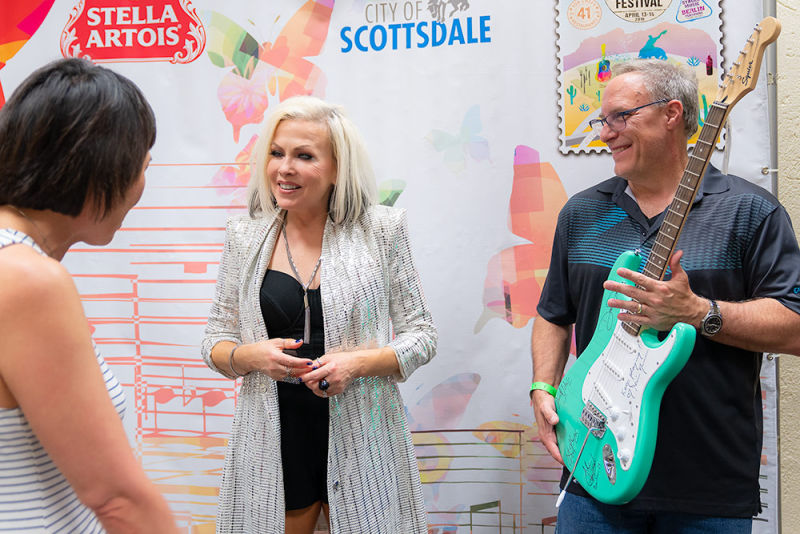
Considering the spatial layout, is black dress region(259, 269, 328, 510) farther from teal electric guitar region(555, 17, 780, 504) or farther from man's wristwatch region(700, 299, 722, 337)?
man's wristwatch region(700, 299, 722, 337)

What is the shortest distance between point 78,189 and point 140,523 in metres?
0.46

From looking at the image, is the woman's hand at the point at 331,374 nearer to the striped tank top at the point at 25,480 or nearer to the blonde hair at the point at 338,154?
the blonde hair at the point at 338,154

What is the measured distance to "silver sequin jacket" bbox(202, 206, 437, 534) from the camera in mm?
1816

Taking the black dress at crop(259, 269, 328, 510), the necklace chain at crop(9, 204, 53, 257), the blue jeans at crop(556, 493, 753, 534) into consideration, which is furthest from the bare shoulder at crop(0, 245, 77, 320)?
the blue jeans at crop(556, 493, 753, 534)

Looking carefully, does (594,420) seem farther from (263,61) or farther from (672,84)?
(263,61)

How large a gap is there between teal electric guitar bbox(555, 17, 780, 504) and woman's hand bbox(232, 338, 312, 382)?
69cm

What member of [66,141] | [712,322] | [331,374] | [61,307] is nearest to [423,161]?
[331,374]

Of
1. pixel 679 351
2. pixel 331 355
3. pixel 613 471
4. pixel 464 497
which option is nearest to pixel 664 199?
pixel 679 351

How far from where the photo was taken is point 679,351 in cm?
138

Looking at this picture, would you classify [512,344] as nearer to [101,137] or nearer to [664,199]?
[664,199]

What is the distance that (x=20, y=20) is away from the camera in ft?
8.66

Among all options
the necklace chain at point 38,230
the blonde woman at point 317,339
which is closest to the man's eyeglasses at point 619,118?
the blonde woman at point 317,339

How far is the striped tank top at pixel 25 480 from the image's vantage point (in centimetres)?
92

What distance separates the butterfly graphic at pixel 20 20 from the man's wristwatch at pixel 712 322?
8.18 feet
